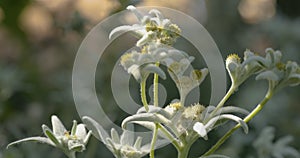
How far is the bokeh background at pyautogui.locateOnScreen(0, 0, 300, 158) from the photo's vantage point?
8.23 ft

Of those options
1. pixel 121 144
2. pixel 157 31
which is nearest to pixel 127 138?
pixel 121 144

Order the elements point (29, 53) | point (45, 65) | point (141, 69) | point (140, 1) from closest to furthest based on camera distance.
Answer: point (141, 69) < point (140, 1) < point (29, 53) < point (45, 65)

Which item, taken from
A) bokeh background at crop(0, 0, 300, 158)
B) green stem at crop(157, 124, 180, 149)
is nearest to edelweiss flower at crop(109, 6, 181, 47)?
green stem at crop(157, 124, 180, 149)

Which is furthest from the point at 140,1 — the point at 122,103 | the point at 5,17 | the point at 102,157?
the point at 5,17

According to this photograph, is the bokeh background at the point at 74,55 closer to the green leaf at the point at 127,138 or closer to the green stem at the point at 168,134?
the green leaf at the point at 127,138

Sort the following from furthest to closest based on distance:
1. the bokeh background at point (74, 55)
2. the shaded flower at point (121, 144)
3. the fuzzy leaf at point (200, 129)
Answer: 1. the bokeh background at point (74, 55)
2. the shaded flower at point (121, 144)
3. the fuzzy leaf at point (200, 129)

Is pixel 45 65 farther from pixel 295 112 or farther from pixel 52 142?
pixel 52 142

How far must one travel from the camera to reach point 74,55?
3156 millimetres

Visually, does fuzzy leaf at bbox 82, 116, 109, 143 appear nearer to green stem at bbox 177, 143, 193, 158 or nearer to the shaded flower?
the shaded flower

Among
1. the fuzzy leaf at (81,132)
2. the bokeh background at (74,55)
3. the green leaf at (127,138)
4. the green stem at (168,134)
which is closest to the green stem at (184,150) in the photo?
the green stem at (168,134)

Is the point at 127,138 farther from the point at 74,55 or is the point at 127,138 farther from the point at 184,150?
the point at 74,55

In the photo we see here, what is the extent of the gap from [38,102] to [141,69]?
1706 mm

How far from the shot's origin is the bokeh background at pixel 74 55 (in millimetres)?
2510

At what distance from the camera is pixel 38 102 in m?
2.88
